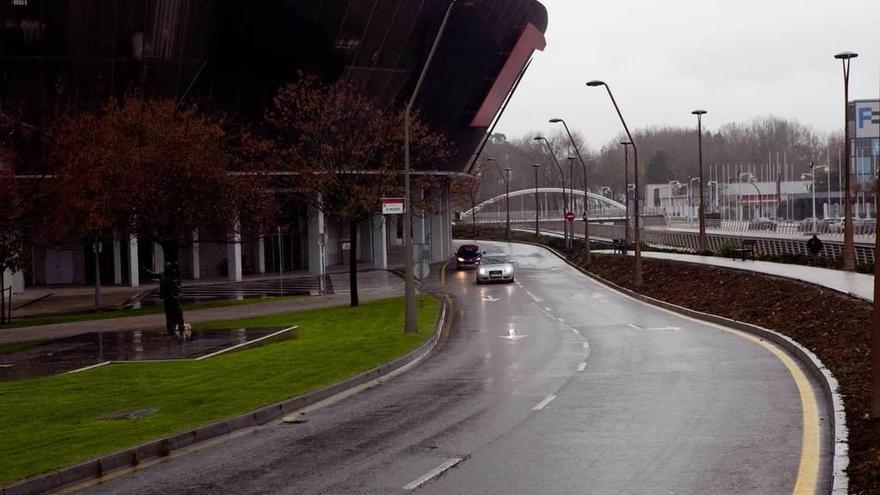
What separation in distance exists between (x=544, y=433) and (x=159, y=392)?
782 cm

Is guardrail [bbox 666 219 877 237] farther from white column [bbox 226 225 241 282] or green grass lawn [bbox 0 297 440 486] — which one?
green grass lawn [bbox 0 297 440 486]

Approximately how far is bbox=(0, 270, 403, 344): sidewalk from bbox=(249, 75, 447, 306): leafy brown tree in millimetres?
3477

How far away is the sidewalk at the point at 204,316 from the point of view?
113 ft

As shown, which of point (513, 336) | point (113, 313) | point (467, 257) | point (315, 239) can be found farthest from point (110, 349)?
point (315, 239)

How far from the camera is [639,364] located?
68.3 feet

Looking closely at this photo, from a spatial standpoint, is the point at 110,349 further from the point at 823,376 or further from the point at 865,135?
the point at 865,135

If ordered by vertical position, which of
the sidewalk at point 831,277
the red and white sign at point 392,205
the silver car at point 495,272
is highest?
the red and white sign at point 392,205

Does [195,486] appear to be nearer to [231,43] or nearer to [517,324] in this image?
[517,324]

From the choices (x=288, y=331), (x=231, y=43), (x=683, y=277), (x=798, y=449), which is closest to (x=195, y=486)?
(x=798, y=449)

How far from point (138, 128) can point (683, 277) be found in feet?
82.6

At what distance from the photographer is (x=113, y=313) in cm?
4275

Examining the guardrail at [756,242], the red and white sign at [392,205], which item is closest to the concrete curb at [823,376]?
the red and white sign at [392,205]

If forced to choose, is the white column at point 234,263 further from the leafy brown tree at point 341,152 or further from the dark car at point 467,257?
the dark car at point 467,257

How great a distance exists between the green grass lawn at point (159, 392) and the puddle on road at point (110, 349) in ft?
4.89
